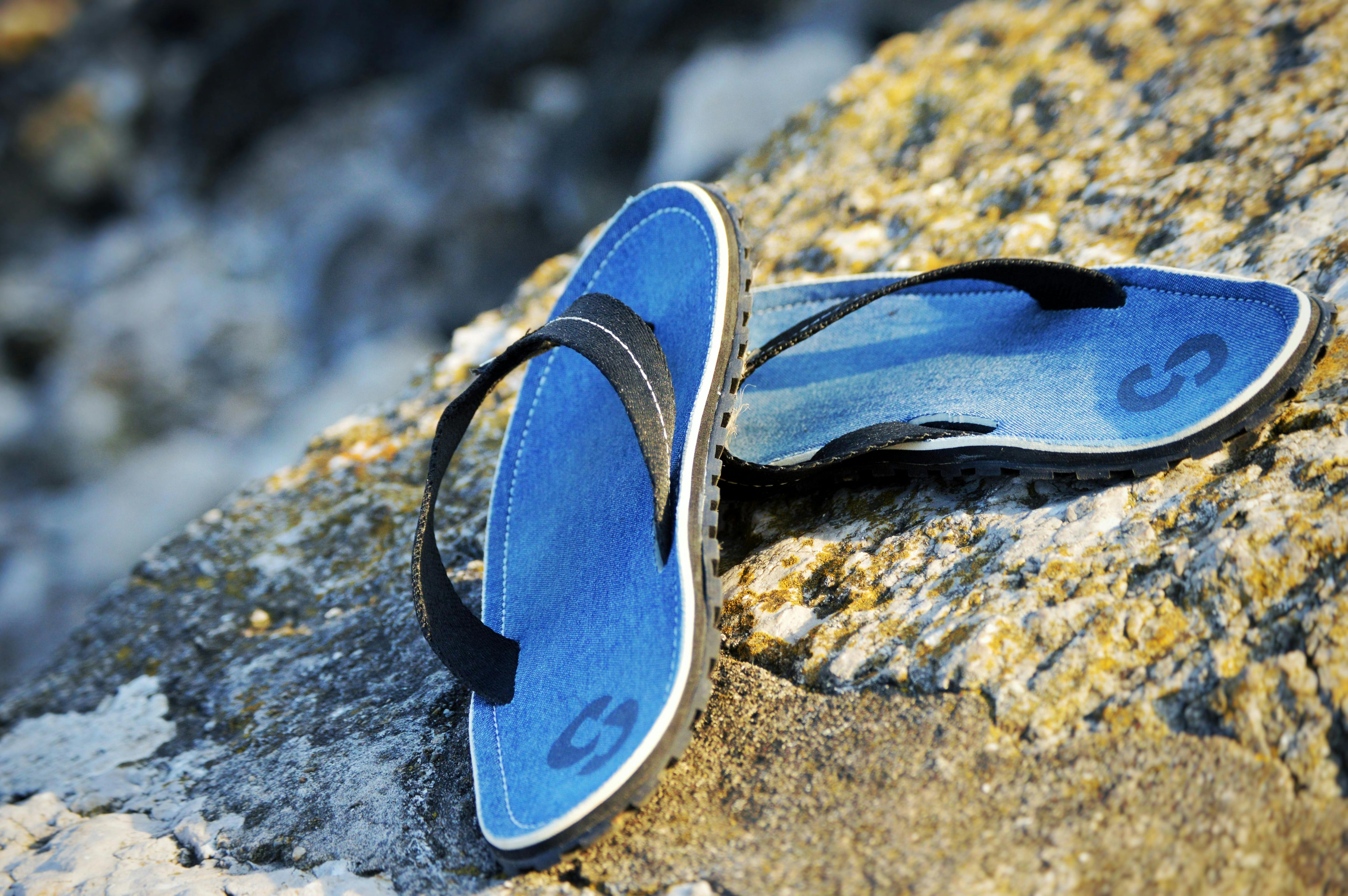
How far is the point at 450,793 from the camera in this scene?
836 millimetres

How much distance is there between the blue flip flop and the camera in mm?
721

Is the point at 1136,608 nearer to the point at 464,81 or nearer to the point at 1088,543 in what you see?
the point at 1088,543

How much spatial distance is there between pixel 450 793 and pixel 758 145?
64.5 inches

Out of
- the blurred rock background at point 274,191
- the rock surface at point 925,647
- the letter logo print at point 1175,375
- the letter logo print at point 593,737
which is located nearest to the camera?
the rock surface at point 925,647

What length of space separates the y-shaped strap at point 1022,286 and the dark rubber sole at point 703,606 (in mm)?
45

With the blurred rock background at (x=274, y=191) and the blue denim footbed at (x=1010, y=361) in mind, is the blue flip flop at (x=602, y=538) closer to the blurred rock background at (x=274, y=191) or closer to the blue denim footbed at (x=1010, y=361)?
the blue denim footbed at (x=1010, y=361)

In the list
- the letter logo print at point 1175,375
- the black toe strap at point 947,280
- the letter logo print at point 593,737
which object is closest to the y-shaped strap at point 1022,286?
the black toe strap at point 947,280

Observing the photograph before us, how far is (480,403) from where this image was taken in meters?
0.92

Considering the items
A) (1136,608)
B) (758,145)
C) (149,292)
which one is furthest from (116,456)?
(1136,608)

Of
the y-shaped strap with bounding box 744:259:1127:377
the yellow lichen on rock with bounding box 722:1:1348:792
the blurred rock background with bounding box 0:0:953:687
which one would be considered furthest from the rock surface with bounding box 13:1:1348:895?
the blurred rock background with bounding box 0:0:953:687

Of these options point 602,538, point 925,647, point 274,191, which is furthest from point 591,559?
point 274,191

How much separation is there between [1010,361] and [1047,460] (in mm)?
181

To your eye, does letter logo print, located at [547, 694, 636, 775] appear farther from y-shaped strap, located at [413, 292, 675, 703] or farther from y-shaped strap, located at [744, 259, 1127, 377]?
y-shaped strap, located at [744, 259, 1127, 377]

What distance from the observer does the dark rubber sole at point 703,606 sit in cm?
68
